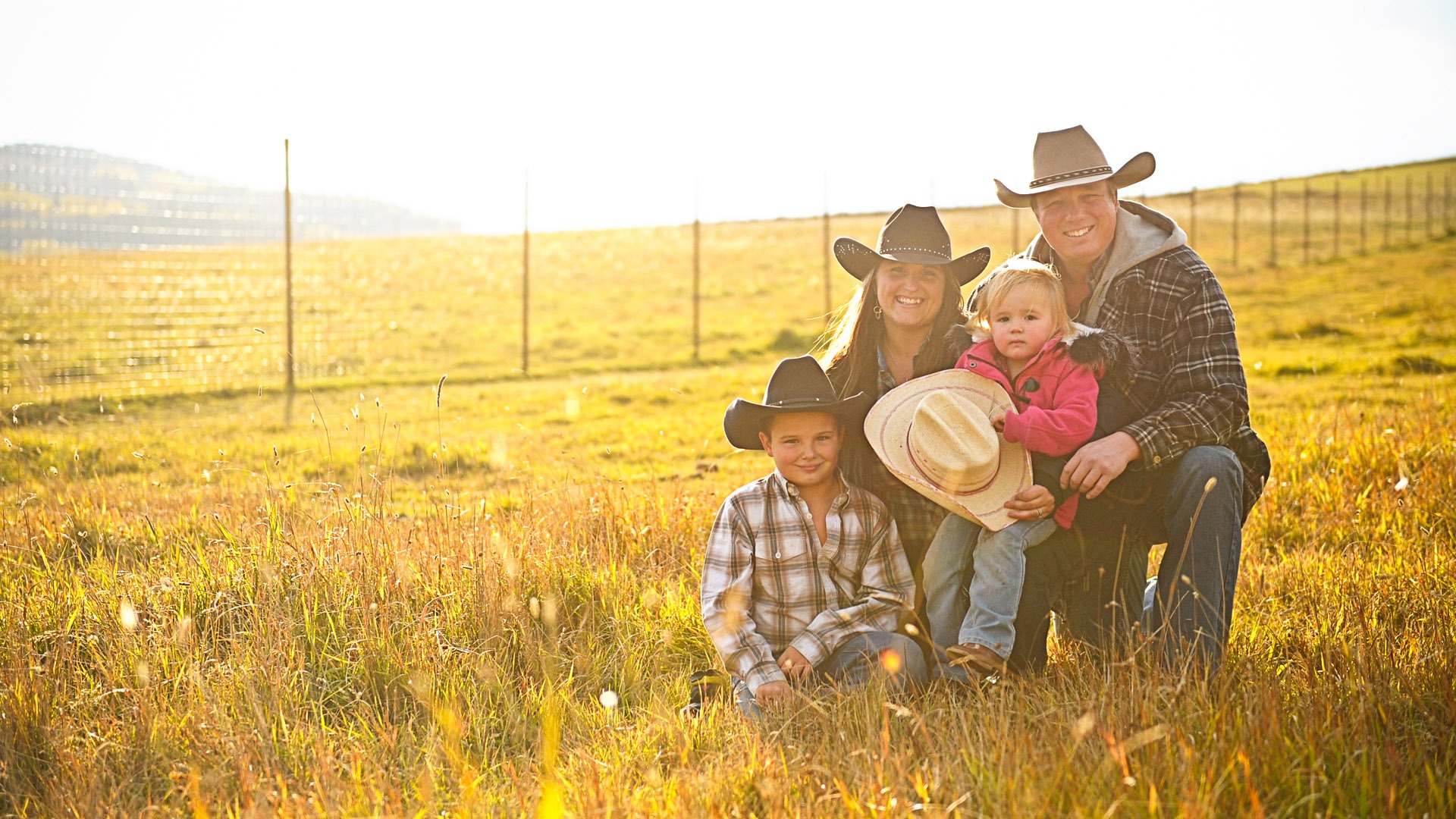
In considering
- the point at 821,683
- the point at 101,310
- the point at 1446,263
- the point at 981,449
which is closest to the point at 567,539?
the point at 821,683

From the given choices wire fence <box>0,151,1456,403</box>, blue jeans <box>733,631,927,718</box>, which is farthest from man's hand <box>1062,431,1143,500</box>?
wire fence <box>0,151,1456,403</box>

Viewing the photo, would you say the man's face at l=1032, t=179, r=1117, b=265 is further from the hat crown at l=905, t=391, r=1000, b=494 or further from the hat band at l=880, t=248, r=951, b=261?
the hat crown at l=905, t=391, r=1000, b=494

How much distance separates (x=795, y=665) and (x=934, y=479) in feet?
2.70

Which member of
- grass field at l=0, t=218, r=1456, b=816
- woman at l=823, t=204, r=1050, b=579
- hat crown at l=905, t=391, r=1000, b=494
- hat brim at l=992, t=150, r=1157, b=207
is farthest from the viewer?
woman at l=823, t=204, r=1050, b=579

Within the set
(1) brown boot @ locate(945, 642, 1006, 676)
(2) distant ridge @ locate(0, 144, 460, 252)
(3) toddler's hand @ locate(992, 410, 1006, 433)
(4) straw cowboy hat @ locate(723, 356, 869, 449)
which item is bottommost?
(1) brown boot @ locate(945, 642, 1006, 676)

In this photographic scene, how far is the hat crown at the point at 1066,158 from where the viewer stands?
3.90 m

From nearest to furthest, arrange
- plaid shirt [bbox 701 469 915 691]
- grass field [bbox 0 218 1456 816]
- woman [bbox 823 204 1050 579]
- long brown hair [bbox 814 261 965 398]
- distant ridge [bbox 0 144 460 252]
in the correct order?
grass field [bbox 0 218 1456 816] < plaid shirt [bbox 701 469 915 691] < woman [bbox 823 204 1050 579] < long brown hair [bbox 814 261 965 398] < distant ridge [bbox 0 144 460 252]

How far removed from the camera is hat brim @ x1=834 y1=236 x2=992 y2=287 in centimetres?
403

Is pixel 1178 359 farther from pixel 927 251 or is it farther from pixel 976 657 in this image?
pixel 976 657

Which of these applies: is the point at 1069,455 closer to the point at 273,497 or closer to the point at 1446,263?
the point at 273,497

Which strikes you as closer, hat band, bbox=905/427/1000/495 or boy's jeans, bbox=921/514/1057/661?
boy's jeans, bbox=921/514/1057/661

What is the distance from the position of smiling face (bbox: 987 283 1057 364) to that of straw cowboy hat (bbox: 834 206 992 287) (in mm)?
362

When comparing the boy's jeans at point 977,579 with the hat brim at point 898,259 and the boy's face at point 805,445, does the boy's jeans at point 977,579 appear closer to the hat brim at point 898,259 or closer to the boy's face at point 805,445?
the boy's face at point 805,445

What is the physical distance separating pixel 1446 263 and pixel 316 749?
32517mm
